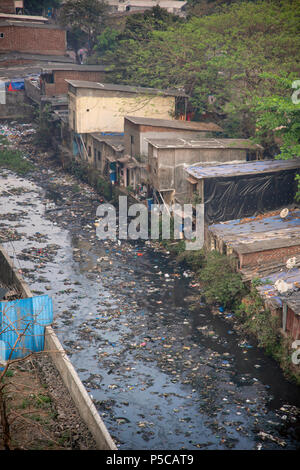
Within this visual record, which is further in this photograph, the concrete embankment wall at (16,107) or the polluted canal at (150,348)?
the concrete embankment wall at (16,107)

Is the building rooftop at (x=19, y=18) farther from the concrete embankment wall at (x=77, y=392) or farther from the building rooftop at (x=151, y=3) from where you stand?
the concrete embankment wall at (x=77, y=392)

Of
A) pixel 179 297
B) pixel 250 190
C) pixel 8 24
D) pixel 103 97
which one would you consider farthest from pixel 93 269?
pixel 8 24

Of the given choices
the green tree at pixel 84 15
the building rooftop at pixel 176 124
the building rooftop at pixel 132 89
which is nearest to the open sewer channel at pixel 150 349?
the building rooftop at pixel 176 124

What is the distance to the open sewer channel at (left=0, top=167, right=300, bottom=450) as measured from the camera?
10.1 metres

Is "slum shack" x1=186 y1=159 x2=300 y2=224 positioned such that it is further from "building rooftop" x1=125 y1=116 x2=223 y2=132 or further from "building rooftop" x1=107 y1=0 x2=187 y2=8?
"building rooftop" x1=107 y1=0 x2=187 y2=8

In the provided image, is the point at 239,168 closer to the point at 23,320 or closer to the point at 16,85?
the point at 23,320

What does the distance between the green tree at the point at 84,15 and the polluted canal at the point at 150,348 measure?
1730 centimetres

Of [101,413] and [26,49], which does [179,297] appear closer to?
[101,413]

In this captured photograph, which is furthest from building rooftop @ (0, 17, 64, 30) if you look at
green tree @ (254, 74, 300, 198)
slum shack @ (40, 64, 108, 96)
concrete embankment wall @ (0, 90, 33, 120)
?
green tree @ (254, 74, 300, 198)

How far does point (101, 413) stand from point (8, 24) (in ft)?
94.1

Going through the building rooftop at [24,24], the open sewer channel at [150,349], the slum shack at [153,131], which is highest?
the building rooftop at [24,24]

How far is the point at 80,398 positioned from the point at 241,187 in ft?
30.9

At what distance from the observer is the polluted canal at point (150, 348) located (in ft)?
33.3

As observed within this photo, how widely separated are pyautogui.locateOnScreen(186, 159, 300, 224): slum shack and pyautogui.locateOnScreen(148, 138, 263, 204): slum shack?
1221 mm
